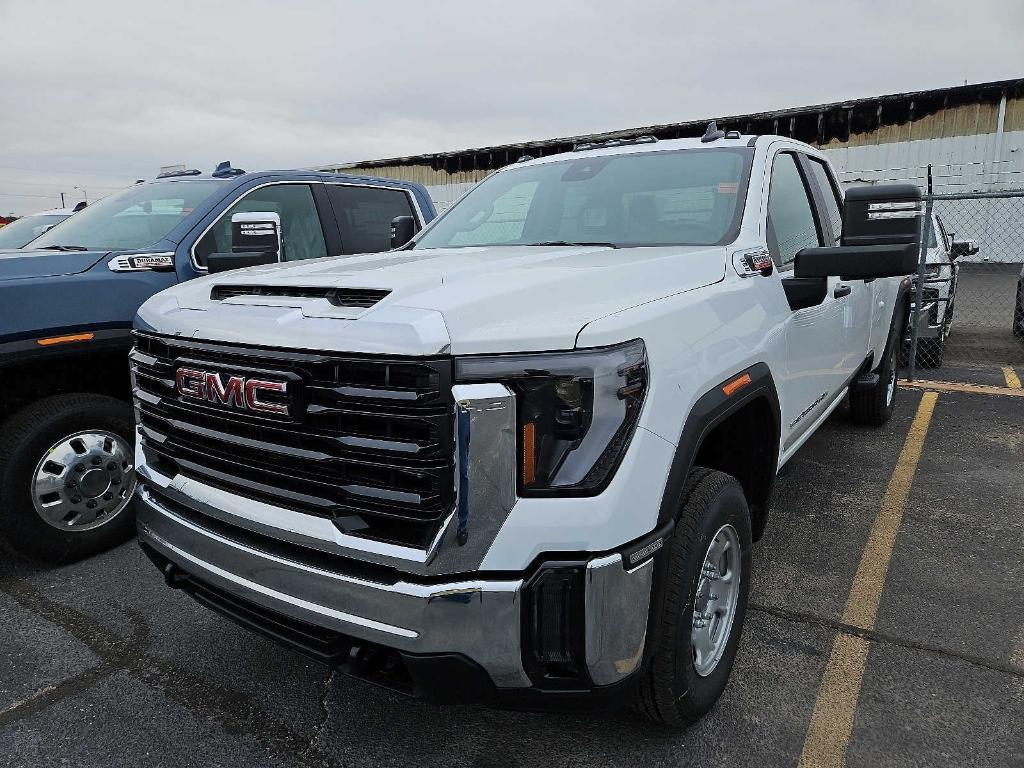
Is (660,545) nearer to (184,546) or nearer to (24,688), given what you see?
(184,546)

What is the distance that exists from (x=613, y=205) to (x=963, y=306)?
42.4 ft

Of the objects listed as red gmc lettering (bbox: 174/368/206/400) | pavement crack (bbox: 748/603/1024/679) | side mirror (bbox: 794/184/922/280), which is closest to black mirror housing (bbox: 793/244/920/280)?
side mirror (bbox: 794/184/922/280)

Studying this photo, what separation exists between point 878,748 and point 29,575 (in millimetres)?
3748

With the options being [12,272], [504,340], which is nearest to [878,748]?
[504,340]

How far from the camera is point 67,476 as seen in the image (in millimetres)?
3504

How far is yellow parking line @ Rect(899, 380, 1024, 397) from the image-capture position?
707cm

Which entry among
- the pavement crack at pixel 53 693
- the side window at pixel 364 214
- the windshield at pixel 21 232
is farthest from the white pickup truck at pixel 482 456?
the windshield at pixel 21 232

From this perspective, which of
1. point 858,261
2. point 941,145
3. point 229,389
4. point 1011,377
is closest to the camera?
point 229,389

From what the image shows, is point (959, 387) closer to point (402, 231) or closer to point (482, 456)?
point (402, 231)

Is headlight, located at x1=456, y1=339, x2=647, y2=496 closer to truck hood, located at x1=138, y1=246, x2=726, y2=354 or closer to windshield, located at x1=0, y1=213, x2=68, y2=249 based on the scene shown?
truck hood, located at x1=138, y1=246, x2=726, y2=354

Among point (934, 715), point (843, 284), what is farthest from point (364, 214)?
point (934, 715)

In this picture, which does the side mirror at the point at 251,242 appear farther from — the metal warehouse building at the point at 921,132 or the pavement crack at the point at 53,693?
the metal warehouse building at the point at 921,132

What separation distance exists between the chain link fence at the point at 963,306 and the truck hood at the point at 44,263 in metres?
6.82

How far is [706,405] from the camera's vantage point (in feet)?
6.79
